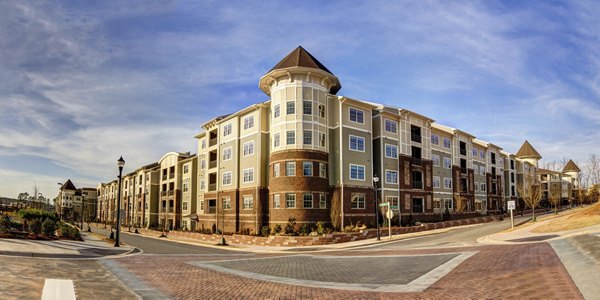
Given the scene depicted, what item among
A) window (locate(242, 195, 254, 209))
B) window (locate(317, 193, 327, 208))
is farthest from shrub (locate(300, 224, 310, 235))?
window (locate(242, 195, 254, 209))

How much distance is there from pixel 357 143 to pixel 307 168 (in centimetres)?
731

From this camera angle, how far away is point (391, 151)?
4669 cm

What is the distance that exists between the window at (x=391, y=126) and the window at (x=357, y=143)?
428 cm

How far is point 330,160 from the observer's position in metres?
42.0

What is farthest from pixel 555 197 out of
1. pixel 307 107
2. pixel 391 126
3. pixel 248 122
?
pixel 248 122

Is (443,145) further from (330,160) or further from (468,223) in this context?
(330,160)

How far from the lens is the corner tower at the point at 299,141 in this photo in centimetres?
3878

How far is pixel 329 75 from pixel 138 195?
59571mm

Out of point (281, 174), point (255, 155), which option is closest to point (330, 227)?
point (281, 174)

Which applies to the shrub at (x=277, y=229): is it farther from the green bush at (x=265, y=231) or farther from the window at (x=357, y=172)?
the window at (x=357, y=172)

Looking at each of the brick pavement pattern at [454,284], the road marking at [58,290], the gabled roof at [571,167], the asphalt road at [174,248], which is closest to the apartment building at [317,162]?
the asphalt road at [174,248]

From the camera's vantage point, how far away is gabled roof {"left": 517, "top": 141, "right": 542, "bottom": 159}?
9744cm

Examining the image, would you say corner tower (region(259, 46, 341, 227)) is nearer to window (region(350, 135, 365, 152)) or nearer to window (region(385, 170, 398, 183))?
window (region(350, 135, 365, 152))

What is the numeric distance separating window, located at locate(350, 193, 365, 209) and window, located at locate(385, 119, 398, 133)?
9118 mm
